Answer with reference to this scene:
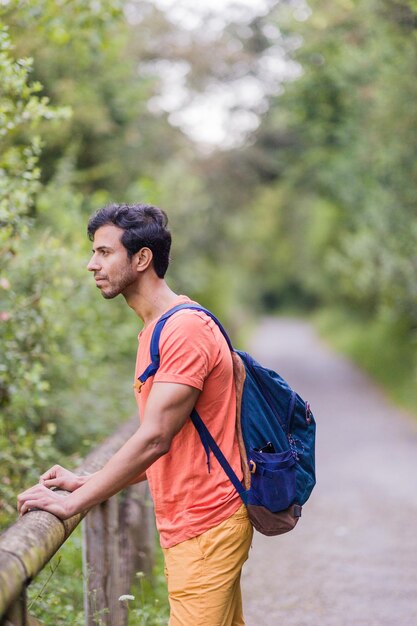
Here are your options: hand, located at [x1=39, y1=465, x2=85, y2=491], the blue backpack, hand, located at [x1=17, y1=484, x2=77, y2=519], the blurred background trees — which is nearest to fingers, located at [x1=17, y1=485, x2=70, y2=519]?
hand, located at [x1=17, y1=484, x2=77, y2=519]

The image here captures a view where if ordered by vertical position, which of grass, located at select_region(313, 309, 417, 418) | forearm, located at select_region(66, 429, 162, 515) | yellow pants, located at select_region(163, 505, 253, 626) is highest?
forearm, located at select_region(66, 429, 162, 515)

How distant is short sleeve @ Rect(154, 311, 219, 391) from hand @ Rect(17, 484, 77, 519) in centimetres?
52

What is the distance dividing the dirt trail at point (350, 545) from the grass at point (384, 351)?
9.32ft

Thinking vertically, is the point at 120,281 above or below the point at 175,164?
above

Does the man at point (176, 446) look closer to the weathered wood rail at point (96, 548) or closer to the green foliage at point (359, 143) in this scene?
the weathered wood rail at point (96, 548)

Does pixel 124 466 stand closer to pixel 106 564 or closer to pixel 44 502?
pixel 44 502

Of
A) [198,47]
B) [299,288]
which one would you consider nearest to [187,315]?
[198,47]

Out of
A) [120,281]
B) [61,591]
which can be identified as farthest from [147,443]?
[61,591]

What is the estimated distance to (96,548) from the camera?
4.02m

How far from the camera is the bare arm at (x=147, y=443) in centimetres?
266

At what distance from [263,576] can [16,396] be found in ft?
8.05

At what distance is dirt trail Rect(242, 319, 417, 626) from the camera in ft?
19.1

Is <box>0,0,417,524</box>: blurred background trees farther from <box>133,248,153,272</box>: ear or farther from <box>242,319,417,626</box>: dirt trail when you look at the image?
<box>133,248,153,272</box>: ear

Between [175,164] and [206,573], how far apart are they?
16.8 meters
